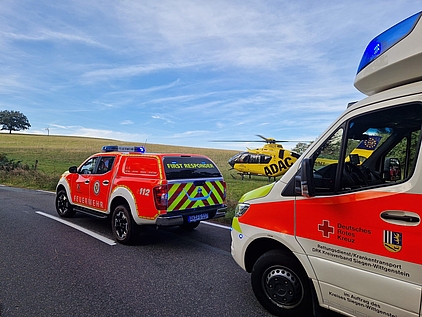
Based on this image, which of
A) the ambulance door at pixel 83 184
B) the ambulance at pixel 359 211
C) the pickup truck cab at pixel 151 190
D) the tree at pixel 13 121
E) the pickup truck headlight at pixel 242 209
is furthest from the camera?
the tree at pixel 13 121

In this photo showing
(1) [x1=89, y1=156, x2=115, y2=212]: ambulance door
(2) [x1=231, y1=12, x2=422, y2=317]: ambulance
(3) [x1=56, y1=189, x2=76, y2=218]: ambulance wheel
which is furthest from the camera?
(3) [x1=56, y1=189, x2=76, y2=218]: ambulance wheel

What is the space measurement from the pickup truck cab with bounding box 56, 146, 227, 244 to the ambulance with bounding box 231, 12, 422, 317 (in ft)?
7.61

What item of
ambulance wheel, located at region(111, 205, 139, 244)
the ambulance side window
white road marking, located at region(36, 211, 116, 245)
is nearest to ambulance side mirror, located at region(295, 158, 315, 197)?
the ambulance side window

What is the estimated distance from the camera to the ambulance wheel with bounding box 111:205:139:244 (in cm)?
577

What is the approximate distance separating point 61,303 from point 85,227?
3865 mm

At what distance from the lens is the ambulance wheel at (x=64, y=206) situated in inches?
323

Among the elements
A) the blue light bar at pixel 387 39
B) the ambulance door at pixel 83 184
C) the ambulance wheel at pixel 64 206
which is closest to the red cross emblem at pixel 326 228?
the blue light bar at pixel 387 39

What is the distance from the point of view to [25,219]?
26.0ft

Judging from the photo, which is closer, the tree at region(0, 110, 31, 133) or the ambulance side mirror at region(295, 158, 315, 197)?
the ambulance side mirror at region(295, 158, 315, 197)

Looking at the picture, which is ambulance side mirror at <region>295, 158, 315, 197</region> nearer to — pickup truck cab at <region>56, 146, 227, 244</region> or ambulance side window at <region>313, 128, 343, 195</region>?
ambulance side window at <region>313, 128, 343, 195</region>

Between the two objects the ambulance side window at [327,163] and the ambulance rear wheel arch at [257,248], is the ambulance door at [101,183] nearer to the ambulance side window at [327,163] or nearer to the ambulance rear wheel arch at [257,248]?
the ambulance rear wheel arch at [257,248]

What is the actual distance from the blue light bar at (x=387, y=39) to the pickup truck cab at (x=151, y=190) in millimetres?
3692

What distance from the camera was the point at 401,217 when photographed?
233 centimetres

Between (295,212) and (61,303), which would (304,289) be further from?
(61,303)
